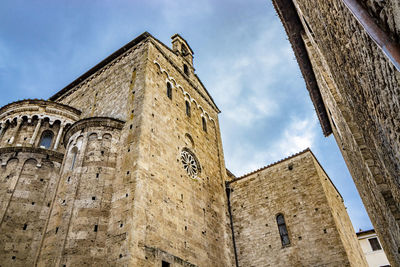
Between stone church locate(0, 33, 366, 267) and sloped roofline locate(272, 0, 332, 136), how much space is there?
2.65 metres

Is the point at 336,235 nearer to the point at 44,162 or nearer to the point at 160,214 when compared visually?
the point at 160,214

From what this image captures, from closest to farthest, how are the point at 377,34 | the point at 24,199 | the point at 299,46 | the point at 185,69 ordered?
the point at 377,34 < the point at 24,199 < the point at 299,46 < the point at 185,69

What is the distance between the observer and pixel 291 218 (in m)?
13.1

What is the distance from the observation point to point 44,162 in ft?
42.0

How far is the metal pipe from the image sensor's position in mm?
1706

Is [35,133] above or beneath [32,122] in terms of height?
beneath

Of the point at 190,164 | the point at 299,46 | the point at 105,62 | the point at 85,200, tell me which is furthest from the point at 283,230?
the point at 105,62

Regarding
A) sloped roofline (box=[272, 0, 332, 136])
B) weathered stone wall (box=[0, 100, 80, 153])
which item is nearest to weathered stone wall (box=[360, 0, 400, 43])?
sloped roofline (box=[272, 0, 332, 136])

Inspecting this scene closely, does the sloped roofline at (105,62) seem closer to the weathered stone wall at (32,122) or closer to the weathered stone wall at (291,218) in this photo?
the weathered stone wall at (32,122)

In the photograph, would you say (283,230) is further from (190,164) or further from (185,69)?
(185,69)

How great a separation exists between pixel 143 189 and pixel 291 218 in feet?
22.9

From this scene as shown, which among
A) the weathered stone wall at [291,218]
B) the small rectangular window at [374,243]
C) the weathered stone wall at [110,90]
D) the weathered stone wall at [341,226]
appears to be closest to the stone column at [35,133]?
the weathered stone wall at [110,90]

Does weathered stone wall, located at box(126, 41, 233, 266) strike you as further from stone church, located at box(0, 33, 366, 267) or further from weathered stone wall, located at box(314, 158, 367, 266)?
weathered stone wall, located at box(314, 158, 367, 266)

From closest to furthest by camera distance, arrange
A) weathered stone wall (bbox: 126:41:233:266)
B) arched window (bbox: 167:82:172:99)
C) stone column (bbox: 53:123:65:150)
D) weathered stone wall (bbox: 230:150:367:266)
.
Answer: weathered stone wall (bbox: 126:41:233:266) < weathered stone wall (bbox: 230:150:367:266) < stone column (bbox: 53:123:65:150) < arched window (bbox: 167:82:172:99)
